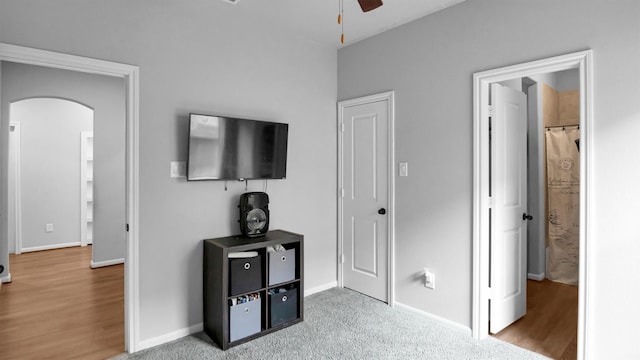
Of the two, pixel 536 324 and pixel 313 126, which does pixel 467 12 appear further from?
pixel 536 324

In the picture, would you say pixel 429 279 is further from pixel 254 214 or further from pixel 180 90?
pixel 180 90

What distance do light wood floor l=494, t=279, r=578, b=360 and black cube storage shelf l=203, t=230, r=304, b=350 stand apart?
A: 1.74 meters

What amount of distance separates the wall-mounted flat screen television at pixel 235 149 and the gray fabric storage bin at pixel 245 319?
3.42ft

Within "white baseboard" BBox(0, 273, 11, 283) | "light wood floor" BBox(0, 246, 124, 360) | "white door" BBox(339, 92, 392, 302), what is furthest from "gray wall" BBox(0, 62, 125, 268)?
"white door" BBox(339, 92, 392, 302)

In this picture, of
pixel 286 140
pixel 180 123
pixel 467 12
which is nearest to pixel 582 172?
pixel 467 12

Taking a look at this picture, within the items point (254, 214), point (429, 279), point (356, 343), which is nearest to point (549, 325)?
point (429, 279)

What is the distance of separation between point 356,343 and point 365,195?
1468 mm

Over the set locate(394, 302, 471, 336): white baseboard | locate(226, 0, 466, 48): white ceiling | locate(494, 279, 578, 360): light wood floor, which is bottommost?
locate(494, 279, 578, 360): light wood floor

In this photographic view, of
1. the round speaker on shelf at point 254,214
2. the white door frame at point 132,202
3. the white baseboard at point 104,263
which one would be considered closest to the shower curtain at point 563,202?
the round speaker on shelf at point 254,214

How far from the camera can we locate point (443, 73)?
296 centimetres

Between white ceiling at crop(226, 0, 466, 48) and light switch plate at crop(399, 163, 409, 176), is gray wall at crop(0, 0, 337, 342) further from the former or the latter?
light switch plate at crop(399, 163, 409, 176)

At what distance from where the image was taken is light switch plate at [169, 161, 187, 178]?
2.73m

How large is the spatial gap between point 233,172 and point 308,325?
146 centimetres

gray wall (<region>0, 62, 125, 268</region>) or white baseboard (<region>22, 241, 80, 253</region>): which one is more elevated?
gray wall (<region>0, 62, 125, 268</region>)
